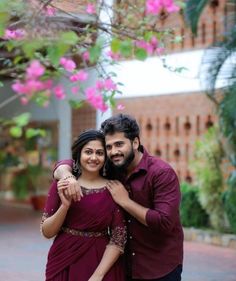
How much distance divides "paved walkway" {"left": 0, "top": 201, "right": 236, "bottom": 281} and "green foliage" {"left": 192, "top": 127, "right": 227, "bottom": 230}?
0.53 metres

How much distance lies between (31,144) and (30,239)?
523cm

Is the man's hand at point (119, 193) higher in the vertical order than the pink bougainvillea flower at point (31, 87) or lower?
lower

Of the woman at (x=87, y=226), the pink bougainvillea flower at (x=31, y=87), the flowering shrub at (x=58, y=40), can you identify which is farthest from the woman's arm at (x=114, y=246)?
the pink bougainvillea flower at (x=31, y=87)

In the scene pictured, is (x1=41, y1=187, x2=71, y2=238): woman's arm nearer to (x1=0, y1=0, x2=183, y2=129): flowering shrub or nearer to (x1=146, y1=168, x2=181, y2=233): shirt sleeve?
(x1=146, y1=168, x2=181, y2=233): shirt sleeve

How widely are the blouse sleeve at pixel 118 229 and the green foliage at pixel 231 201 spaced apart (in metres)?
5.46

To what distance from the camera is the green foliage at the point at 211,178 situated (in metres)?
9.95

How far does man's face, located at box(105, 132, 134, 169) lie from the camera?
11.1 feet

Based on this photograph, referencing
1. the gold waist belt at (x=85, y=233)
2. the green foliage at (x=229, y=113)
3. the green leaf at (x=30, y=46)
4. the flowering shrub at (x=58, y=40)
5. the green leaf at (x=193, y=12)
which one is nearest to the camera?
the green leaf at (x=30, y=46)

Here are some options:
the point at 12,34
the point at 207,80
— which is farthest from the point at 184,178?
the point at 12,34

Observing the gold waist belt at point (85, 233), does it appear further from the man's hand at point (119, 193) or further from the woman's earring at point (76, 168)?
the woman's earring at point (76, 168)

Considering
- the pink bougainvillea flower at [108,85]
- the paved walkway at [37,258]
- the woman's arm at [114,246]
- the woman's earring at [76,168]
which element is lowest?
A: the paved walkway at [37,258]

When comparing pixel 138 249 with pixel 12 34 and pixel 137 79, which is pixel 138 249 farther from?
pixel 137 79

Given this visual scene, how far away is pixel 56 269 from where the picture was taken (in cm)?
346

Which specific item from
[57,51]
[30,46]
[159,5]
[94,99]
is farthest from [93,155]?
[94,99]
